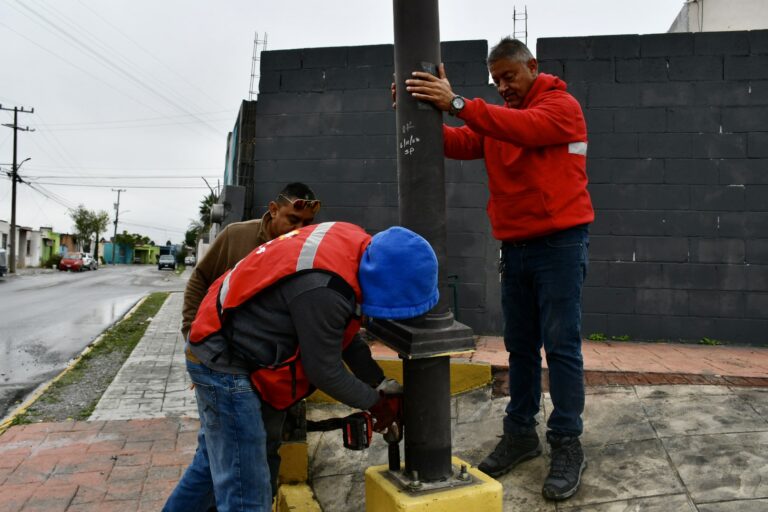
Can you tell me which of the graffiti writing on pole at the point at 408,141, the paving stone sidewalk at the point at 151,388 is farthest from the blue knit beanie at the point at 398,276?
the paving stone sidewalk at the point at 151,388

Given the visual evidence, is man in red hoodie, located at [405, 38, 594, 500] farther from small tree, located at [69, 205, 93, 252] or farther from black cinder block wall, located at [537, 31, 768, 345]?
small tree, located at [69, 205, 93, 252]

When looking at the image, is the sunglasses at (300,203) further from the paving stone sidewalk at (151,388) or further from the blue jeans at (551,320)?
the paving stone sidewalk at (151,388)

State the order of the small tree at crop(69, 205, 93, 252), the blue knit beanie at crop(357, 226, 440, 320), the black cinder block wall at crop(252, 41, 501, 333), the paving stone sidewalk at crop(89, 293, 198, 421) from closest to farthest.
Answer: the blue knit beanie at crop(357, 226, 440, 320) < the paving stone sidewalk at crop(89, 293, 198, 421) < the black cinder block wall at crop(252, 41, 501, 333) < the small tree at crop(69, 205, 93, 252)

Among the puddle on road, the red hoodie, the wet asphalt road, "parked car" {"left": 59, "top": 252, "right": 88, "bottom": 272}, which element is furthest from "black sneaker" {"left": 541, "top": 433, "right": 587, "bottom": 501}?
"parked car" {"left": 59, "top": 252, "right": 88, "bottom": 272}

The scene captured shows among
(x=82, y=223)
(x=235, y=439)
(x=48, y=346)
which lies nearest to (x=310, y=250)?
(x=235, y=439)

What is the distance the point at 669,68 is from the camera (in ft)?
19.5

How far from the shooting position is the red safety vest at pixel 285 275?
1.95 meters

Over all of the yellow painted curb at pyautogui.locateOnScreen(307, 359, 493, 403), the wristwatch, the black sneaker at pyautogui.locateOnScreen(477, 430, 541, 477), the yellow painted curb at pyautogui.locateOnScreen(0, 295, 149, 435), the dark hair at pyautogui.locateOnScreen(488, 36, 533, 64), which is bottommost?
the yellow painted curb at pyautogui.locateOnScreen(0, 295, 149, 435)

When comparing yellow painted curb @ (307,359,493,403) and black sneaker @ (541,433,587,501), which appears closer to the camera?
black sneaker @ (541,433,587,501)

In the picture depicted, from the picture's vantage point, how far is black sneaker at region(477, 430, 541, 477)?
2.66 meters

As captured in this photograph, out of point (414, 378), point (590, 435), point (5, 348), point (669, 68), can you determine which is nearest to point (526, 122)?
point (414, 378)

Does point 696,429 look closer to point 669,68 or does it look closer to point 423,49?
point 423,49

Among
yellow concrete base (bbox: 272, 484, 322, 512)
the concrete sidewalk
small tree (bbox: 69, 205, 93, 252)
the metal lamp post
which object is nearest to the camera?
the metal lamp post

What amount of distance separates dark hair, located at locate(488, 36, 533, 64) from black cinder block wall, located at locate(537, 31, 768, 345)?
362 centimetres
